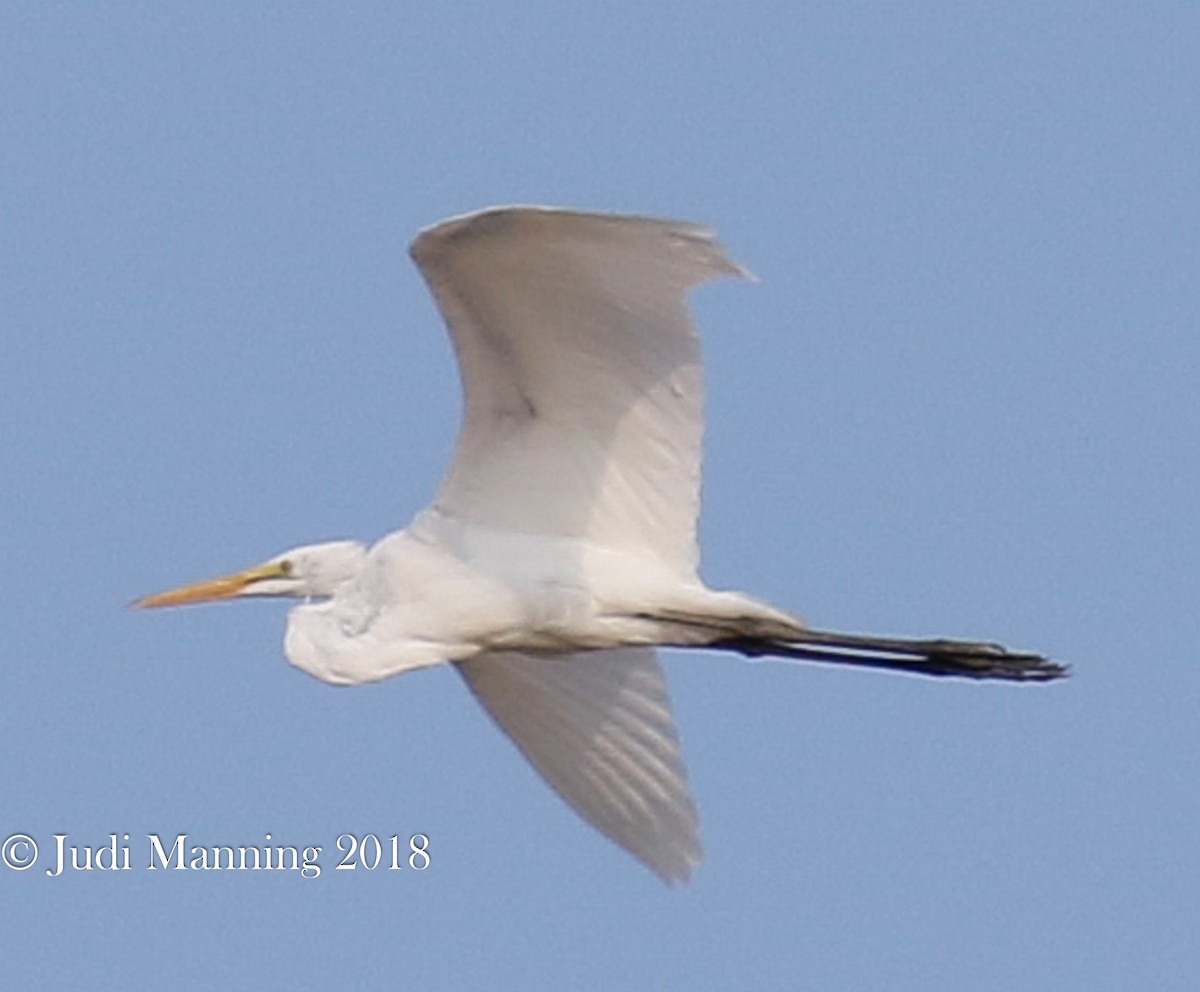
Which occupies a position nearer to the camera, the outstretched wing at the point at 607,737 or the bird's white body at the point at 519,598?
the bird's white body at the point at 519,598

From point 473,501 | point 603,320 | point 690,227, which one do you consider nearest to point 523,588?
point 473,501

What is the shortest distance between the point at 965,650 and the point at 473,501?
1701mm

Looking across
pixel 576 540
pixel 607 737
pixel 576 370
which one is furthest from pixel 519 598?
pixel 607 737

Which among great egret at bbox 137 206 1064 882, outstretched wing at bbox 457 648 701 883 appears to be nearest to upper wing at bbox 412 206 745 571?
great egret at bbox 137 206 1064 882

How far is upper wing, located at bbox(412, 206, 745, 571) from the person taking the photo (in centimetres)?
935

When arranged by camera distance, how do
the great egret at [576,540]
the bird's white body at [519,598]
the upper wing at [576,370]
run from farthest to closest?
1. the bird's white body at [519,598]
2. the great egret at [576,540]
3. the upper wing at [576,370]

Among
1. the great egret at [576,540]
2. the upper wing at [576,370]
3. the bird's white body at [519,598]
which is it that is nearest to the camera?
the upper wing at [576,370]

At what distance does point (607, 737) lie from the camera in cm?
1101

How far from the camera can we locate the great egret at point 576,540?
9.57 m

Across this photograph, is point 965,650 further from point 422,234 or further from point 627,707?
point 422,234

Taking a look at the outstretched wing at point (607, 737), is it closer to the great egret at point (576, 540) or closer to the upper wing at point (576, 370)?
the great egret at point (576, 540)

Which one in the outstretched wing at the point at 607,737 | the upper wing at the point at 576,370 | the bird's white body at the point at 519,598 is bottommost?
the outstretched wing at the point at 607,737

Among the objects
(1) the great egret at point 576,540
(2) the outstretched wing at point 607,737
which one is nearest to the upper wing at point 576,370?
(1) the great egret at point 576,540

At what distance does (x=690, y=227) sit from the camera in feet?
30.0
